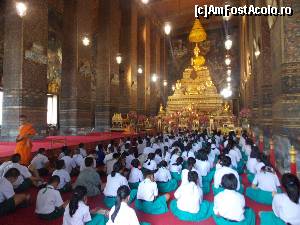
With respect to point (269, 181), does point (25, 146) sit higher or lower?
higher

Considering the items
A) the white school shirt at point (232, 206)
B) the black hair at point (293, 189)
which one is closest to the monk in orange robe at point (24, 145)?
the white school shirt at point (232, 206)

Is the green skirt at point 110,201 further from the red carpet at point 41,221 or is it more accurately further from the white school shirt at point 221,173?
the white school shirt at point 221,173

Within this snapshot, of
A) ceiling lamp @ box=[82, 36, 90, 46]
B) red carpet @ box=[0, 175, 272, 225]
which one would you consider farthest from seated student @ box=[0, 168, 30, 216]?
ceiling lamp @ box=[82, 36, 90, 46]

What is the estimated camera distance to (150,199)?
4.62 metres

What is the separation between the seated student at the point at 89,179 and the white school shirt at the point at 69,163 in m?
1.52

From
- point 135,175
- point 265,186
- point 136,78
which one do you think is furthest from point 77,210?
point 136,78

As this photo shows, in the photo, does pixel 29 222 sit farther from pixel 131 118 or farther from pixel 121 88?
pixel 121 88

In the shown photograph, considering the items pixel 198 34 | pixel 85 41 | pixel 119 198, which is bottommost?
pixel 119 198

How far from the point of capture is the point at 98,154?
8.30m

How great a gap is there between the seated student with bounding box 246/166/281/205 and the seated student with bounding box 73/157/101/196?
127 inches

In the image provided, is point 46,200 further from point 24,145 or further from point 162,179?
point 24,145

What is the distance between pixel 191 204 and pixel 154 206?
0.74m

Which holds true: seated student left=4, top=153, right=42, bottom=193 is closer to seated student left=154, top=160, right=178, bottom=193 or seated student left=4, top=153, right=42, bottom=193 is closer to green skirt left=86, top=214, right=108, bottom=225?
green skirt left=86, top=214, right=108, bottom=225

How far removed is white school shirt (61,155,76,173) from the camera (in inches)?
266
